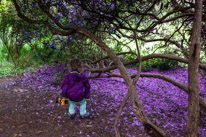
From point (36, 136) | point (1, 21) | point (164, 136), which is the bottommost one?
point (36, 136)

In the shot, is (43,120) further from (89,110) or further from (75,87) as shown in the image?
(89,110)

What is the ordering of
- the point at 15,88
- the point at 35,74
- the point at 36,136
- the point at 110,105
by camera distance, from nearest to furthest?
the point at 36,136 → the point at 110,105 → the point at 15,88 → the point at 35,74

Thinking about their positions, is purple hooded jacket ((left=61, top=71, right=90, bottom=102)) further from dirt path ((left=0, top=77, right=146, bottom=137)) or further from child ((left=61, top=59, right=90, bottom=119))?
dirt path ((left=0, top=77, right=146, bottom=137))

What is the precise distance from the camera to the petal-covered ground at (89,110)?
9.12 ft

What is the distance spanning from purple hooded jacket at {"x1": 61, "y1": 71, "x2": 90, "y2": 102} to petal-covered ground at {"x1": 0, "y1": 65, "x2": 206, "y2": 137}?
409 mm

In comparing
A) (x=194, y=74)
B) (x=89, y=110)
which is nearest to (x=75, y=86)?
(x=89, y=110)

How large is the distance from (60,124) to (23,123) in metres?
0.59

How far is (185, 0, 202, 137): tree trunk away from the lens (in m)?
1.49

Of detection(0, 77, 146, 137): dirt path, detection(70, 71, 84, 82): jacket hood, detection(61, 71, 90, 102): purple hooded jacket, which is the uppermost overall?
detection(70, 71, 84, 82): jacket hood

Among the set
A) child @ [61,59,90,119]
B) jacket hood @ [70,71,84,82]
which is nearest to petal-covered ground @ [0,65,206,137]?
child @ [61,59,90,119]

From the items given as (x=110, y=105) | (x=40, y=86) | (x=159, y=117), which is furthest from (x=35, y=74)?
(x=159, y=117)

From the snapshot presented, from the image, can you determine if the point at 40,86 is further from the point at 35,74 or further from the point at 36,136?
the point at 36,136

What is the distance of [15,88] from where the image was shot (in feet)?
15.6

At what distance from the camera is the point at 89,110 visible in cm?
362
